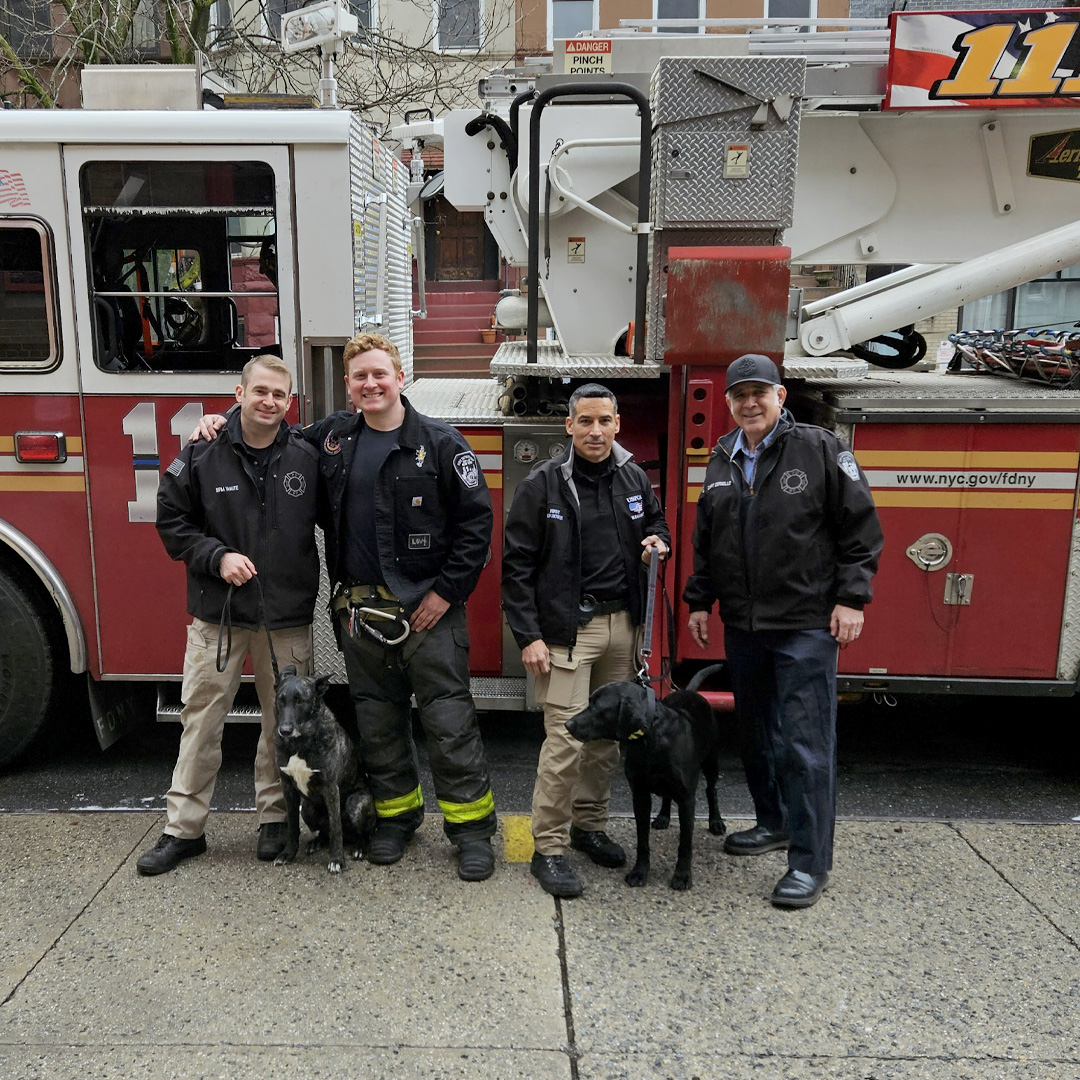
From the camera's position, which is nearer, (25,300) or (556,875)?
(556,875)

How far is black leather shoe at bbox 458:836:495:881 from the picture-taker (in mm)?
3871

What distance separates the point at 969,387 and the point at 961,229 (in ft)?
2.90

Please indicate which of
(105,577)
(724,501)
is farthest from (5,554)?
(724,501)

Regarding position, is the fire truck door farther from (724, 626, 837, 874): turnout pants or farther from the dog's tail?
(724, 626, 837, 874): turnout pants

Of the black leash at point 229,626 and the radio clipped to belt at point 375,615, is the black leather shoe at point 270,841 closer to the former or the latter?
the black leash at point 229,626

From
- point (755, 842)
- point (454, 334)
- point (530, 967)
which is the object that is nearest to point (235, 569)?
point (530, 967)

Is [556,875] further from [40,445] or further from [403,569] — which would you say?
[40,445]

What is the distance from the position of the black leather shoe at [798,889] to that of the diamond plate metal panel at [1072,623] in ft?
5.26

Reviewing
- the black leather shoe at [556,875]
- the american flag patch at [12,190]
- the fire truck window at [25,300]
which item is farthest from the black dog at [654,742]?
the american flag patch at [12,190]

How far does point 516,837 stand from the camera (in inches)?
168

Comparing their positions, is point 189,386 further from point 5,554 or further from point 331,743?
point 331,743

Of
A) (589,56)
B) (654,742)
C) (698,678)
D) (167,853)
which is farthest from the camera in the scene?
(589,56)

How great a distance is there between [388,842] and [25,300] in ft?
8.88

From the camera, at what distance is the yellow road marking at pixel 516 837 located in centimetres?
409
